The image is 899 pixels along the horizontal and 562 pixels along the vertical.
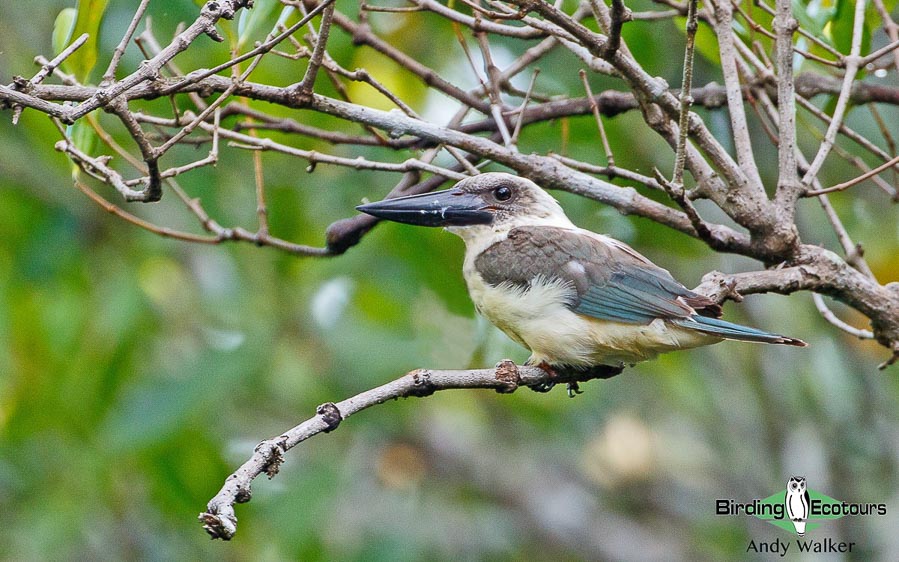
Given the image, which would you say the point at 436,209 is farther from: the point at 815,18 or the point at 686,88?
the point at 815,18

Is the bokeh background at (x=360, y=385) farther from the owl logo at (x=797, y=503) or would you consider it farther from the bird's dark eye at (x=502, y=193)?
the owl logo at (x=797, y=503)

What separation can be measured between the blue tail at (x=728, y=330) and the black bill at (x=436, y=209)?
0.90m

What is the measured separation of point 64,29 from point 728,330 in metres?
2.22

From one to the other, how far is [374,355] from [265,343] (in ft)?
1.82

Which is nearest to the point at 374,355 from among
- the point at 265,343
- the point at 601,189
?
the point at 265,343

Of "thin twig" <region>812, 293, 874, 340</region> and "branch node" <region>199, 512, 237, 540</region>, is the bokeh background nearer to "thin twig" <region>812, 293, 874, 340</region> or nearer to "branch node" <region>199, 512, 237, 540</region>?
"thin twig" <region>812, 293, 874, 340</region>

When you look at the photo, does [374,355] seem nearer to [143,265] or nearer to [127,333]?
[127,333]

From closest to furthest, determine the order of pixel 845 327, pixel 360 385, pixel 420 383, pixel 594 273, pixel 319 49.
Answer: pixel 420 383
pixel 319 49
pixel 594 273
pixel 845 327
pixel 360 385

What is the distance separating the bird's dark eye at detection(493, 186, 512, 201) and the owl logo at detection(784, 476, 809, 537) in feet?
4.89

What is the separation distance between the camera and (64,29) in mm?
3184

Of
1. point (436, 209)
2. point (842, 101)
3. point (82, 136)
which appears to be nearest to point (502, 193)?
point (436, 209)

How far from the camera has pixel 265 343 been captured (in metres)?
5.18

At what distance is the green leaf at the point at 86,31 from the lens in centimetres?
309

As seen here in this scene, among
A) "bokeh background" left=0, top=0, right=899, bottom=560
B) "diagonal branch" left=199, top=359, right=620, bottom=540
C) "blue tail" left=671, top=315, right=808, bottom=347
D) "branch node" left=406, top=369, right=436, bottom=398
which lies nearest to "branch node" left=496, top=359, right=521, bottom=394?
"diagonal branch" left=199, top=359, right=620, bottom=540
